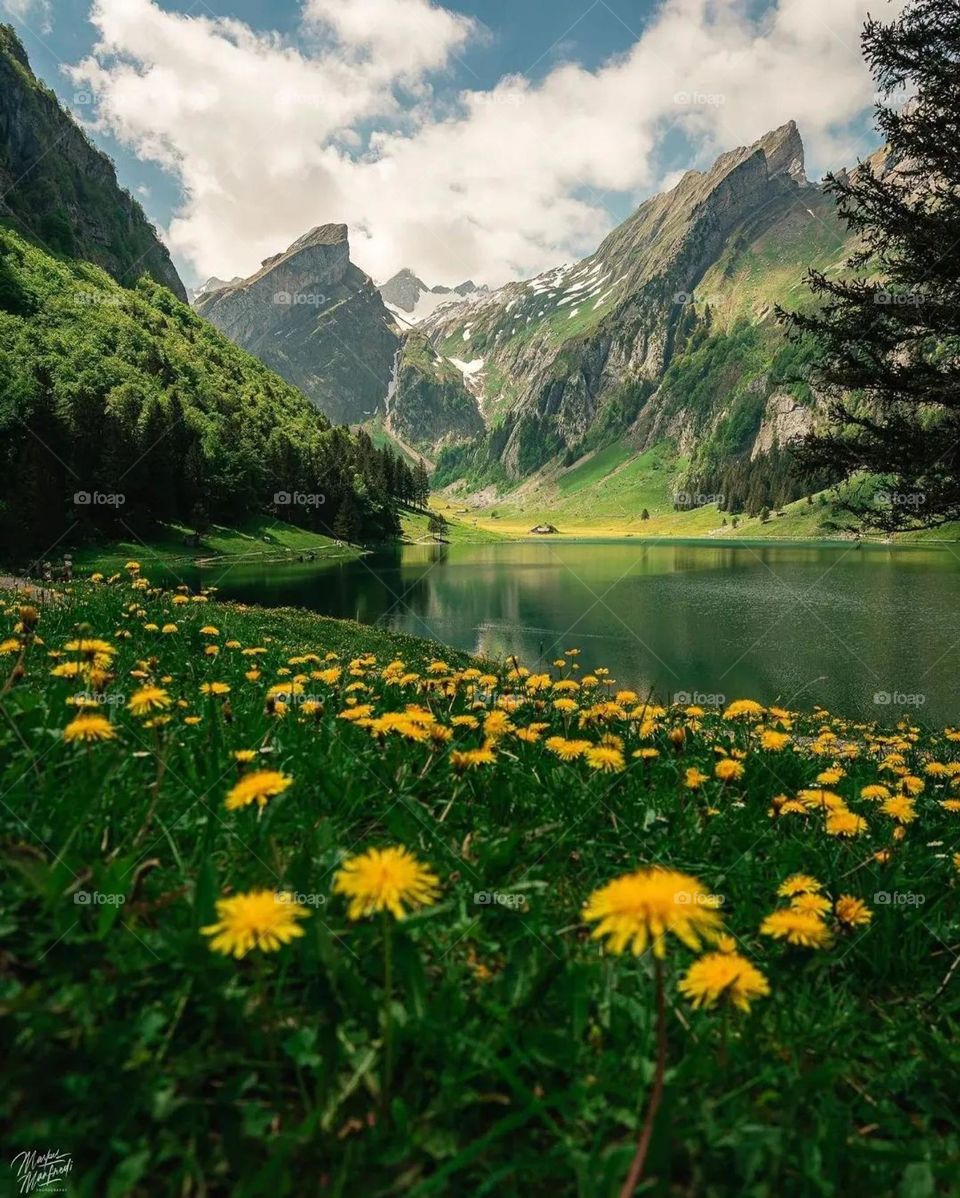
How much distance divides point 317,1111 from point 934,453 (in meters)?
14.8

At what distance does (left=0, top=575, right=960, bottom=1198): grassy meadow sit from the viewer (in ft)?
4.90

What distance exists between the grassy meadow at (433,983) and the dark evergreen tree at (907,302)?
37.6 ft

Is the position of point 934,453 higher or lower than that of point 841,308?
lower

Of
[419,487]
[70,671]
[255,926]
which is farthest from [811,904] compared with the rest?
[419,487]

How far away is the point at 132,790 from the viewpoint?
2768mm

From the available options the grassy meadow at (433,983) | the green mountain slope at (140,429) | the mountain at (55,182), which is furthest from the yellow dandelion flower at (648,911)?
the mountain at (55,182)

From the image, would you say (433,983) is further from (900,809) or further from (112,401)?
(112,401)

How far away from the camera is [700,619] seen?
4859 centimetres

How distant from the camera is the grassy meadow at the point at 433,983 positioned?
4.90 feet

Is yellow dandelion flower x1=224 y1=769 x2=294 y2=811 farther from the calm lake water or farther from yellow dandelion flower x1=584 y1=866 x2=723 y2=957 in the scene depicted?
the calm lake water

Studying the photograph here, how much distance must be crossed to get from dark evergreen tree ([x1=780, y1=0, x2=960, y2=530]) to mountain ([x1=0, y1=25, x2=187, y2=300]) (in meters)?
186

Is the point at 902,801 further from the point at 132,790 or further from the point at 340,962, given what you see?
the point at 132,790

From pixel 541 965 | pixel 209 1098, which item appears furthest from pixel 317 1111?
pixel 541 965

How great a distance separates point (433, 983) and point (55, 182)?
222510mm
